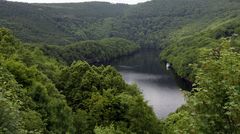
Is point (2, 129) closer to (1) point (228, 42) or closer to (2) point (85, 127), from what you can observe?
(1) point (228, 42)

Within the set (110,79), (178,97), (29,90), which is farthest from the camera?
(178,97)

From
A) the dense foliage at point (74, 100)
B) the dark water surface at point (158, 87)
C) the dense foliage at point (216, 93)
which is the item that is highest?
the dense foliage at point (216, 93)

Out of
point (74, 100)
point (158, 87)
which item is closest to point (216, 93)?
point (74, 100)

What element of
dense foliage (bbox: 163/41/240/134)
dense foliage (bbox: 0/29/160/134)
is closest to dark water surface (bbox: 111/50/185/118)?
dense foliage (bbox: 0/29/160/134)

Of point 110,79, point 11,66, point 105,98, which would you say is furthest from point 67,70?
point 11,66

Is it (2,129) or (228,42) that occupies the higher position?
(228,42)

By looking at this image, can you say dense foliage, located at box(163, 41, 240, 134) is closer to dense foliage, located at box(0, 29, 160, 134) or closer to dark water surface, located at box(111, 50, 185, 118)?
Result: dense foliage, located at box(0, 29, 160, 134)

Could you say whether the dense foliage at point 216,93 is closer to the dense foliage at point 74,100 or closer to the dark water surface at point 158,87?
the dense foliage at point 74,100

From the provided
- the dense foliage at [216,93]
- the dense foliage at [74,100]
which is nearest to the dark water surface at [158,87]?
the dense foliage at [74,100]
